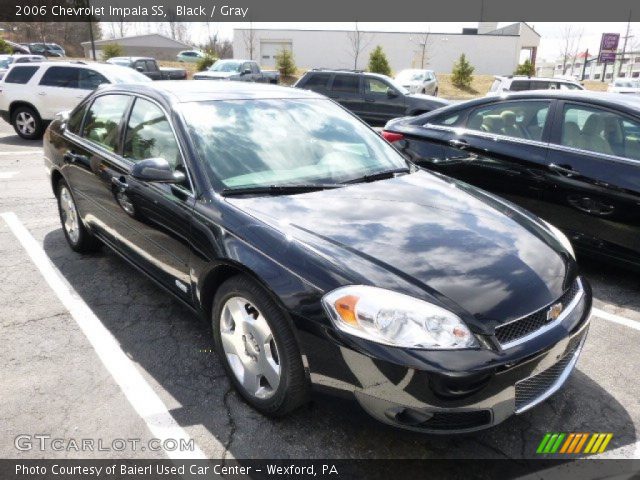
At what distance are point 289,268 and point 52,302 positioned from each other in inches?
95.7

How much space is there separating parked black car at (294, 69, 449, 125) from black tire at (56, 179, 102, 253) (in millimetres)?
9562

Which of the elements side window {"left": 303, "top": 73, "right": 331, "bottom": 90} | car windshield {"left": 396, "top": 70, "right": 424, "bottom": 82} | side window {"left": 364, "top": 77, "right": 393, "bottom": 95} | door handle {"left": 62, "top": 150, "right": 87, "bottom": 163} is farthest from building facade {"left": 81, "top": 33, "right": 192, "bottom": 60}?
door handle {"left": 62, "top": 150, "right": 87, "bottom": 163}

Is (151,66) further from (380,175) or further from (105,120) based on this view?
(380,175)

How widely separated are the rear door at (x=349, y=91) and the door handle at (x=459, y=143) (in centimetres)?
880

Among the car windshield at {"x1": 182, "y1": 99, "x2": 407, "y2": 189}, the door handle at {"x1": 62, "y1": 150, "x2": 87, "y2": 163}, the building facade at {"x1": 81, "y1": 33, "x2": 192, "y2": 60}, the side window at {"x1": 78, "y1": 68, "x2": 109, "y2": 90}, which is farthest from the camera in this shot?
the building facade at {"x1": 81, "y1": 33, "x2": 192, "y2": 60}

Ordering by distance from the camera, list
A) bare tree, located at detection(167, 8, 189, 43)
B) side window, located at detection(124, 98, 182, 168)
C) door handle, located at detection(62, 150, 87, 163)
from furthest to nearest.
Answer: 1. bare tree, located at detection(167, 8, 189, 43)
2. door handle, located at detection(62, 150, 87, 163)
3. side window, located at detection(124, 98, 182, 168)

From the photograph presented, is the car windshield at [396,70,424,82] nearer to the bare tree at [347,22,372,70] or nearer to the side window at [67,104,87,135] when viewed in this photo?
the side window at [67,104,87,135]

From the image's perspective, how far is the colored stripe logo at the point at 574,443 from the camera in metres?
2.36

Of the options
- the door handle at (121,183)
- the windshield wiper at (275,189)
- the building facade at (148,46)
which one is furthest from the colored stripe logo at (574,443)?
the building facade at (148,46)

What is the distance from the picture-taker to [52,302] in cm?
375

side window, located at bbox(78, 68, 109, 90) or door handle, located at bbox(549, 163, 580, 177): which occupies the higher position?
side window, located at bbox(78, 68, 109, 90)

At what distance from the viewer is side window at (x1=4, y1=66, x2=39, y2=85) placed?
36.6ft

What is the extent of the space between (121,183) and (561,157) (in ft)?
11.3

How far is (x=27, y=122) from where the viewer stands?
11.4 meters
